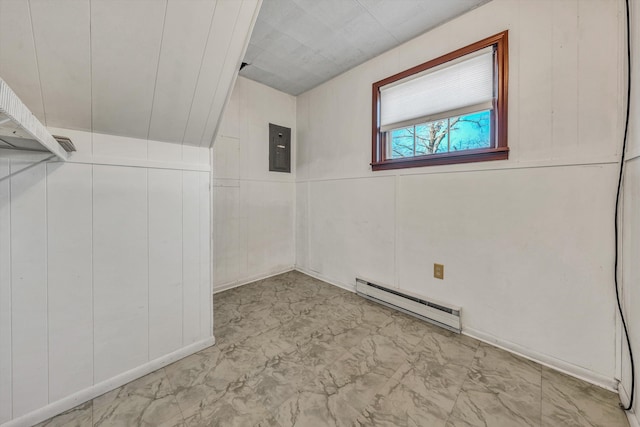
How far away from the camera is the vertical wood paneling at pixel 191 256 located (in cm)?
162

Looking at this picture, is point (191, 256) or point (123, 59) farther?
point (191, 256)

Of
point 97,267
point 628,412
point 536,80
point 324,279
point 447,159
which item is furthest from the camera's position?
point 324,279

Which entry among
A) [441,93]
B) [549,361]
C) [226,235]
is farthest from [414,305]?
[226,235]

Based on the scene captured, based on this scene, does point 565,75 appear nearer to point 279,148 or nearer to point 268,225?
point 279,148

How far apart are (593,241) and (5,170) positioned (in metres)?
3.03

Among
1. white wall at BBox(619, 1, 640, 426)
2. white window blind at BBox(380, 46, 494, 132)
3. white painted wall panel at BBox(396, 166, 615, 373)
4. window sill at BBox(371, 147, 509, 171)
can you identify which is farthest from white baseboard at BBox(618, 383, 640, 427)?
white window blind at BBox(380, 46, 494, 132)

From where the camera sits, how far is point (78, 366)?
4.18ft

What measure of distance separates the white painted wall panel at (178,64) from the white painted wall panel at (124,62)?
0.03 metres

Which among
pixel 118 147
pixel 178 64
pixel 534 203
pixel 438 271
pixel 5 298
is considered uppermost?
pixel 178 64

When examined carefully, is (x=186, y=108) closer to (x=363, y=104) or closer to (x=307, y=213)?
(x=363, y=104)

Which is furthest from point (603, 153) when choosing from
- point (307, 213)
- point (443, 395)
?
point (307, 213)

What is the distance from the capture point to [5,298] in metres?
1.10

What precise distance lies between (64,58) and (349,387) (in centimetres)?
208

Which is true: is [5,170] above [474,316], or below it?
above
